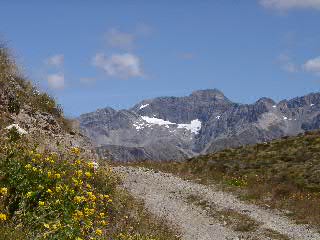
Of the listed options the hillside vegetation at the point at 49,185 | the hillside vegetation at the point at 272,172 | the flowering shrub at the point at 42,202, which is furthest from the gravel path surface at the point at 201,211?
→ the flowering shrub at the point at 42,202

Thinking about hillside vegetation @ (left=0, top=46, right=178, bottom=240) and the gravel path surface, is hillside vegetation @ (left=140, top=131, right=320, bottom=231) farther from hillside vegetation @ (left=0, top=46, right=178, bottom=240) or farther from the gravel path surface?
hillside vegetation @ (left=0, top=46, right=178, bottom=240)

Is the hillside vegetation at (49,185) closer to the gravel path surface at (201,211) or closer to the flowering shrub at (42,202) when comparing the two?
the flowering shrub at (42,202)

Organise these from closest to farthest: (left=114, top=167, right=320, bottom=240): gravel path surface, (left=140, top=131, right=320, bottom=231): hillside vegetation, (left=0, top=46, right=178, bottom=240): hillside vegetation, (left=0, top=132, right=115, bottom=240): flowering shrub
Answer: (left=0, top=132, right=115, bottom=240): flowering shrub
(left=0, top=46, right=178, bottom=240): hillside vegetation
(left=114, top=167, right=320, bottom=240): gravel path surface
(left=140, top=131, right=320, bottom=231): hillside vegetation

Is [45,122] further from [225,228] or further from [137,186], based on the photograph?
[225,228]

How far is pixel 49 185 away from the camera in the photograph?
33.7ft

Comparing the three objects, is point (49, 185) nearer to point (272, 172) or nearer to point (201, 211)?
point (201, 211)

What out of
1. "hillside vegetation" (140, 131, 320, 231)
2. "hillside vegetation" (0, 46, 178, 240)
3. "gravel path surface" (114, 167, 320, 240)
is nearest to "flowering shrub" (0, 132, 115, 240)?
"hillside vegetation" (0, 46, 178, 240)

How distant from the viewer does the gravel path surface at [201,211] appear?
1966 centimetres

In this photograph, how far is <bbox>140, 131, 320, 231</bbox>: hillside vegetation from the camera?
2711cm

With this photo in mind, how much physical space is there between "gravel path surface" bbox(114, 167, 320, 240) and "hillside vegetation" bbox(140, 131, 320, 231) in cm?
152

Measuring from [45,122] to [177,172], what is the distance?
54.1ft

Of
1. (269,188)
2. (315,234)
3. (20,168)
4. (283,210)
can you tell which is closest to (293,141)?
(269,188)

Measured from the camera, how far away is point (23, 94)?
24.3 m

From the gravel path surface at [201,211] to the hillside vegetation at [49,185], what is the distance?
303 cm
